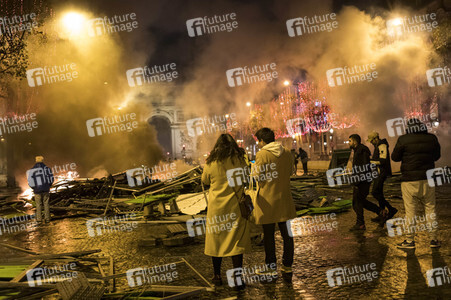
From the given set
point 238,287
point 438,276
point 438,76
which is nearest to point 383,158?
point 438,276

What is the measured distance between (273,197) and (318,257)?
1.62 metres

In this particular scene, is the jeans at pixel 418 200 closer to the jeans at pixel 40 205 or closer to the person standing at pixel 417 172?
the person standing at pixel 417 172

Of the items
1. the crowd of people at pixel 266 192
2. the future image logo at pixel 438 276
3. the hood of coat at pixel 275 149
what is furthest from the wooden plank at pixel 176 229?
the future image logo at pixel 438 276

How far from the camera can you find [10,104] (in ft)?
83.5

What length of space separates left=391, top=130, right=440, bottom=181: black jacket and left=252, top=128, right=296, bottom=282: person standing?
80.3 inches

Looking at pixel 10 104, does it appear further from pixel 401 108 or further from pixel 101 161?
pixel 401 108

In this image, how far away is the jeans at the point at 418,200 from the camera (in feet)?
16.6

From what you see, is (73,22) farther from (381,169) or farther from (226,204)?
(226,204)

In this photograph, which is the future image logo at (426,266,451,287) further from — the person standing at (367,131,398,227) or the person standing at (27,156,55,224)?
the person standing at (27,156,55,224)

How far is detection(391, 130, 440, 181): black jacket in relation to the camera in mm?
5086

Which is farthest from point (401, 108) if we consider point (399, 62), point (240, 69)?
point (240, 69)

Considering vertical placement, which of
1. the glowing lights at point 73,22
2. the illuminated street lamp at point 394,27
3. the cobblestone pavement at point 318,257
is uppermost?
the glowing lights at point 73,22

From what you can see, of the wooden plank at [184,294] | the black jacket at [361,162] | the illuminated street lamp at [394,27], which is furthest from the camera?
the illuminated street lamp at [394,27]

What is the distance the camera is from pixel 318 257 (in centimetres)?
525
